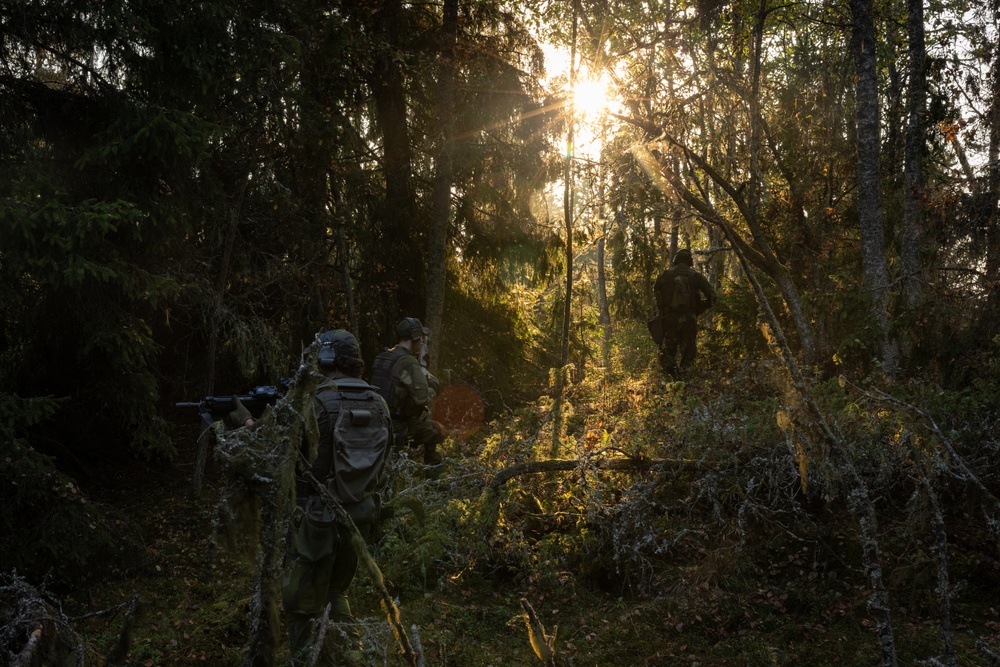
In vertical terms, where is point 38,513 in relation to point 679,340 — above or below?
below

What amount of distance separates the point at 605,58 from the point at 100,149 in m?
8.09

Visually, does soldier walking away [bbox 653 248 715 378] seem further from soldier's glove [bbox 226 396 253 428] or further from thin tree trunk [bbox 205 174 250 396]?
soldier's glove [bbox 226 396 253 428]

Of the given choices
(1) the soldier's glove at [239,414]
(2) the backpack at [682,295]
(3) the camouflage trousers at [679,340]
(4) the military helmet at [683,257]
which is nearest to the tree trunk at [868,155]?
(2) the backpack at [682,295]

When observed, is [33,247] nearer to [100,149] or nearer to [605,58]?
[100,149]

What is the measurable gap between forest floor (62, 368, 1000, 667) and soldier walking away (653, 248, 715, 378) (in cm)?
568

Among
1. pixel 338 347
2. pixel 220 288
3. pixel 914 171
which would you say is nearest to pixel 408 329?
pixel 220 288

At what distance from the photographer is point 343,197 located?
41.4 ft

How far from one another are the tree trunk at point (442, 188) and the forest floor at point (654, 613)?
19.4 ft

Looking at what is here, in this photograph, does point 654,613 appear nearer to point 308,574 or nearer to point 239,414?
point 308,574

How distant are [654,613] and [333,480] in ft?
9.48

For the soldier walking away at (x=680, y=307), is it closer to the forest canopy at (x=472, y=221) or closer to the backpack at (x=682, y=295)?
the backpack at (x=682, y=295)

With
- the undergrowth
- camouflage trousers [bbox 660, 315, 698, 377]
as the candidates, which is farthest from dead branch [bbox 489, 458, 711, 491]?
camouflage trousers [bbox 660, 315, 698, 377]

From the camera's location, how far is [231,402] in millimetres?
4742

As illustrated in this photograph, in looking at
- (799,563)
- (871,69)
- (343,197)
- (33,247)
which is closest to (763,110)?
(871,69)
